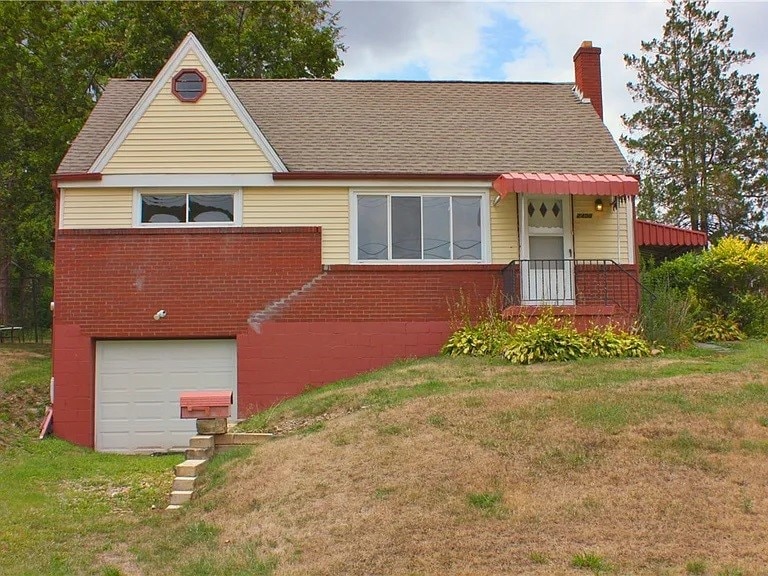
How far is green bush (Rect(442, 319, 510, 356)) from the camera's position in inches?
507

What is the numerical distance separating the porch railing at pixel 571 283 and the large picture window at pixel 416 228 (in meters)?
0.91

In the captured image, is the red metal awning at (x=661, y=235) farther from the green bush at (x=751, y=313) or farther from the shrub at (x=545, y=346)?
the shrub at (x=545, y=346)

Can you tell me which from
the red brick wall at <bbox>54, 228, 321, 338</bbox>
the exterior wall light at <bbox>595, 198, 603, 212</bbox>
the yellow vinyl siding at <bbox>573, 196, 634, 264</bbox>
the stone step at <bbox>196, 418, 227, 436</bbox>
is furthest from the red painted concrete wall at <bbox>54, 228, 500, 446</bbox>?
the stone step at <bbox>196, 418, 227, 436</bbox>

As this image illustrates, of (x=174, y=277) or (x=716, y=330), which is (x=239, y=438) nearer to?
(x=174, y=277)

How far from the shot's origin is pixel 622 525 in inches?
238

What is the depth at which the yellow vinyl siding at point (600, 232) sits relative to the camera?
570 inches

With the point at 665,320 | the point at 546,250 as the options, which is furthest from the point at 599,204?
the point at 665,320

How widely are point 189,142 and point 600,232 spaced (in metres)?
7.89

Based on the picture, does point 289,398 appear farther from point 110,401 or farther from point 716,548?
point 716,548

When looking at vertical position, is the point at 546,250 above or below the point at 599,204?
below

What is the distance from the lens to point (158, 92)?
13.8 m

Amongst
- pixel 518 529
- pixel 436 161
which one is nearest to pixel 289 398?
pixel 436 161

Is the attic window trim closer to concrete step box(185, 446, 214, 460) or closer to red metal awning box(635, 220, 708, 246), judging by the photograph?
concrete step box(185, 446, 214, 460)

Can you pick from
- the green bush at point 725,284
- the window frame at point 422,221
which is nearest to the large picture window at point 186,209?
the window frame at point 422,221
